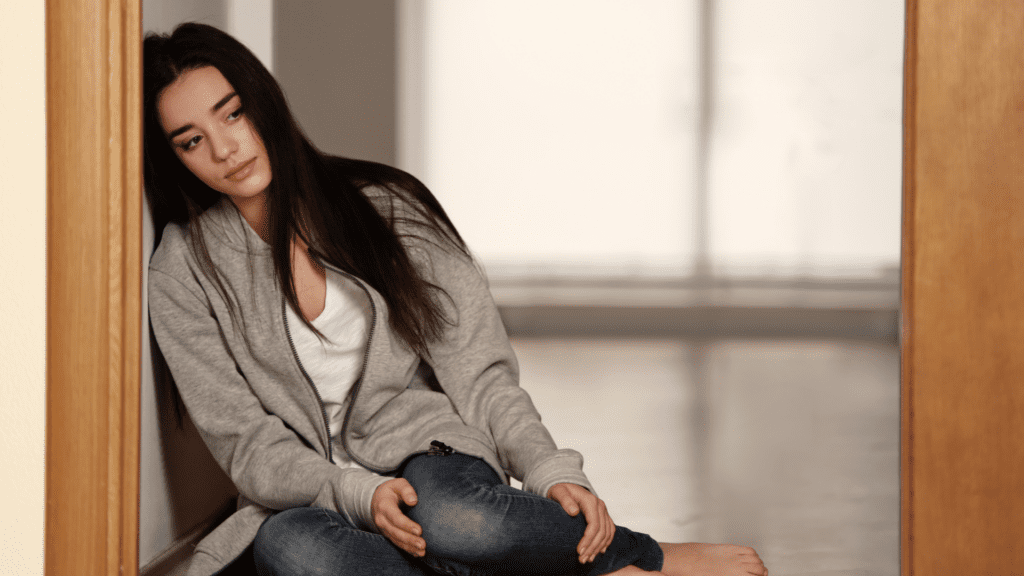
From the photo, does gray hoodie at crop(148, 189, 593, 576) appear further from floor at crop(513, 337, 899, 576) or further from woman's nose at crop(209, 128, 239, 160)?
floor at crop(513, 337, 899, 576)

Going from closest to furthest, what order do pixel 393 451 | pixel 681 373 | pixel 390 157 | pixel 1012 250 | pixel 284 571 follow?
pixel 1012 250 < pixel 284 571 < pixel 393 451 < pixel 681 373 < pixel 390 157

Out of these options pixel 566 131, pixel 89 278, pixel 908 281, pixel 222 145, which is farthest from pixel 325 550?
pixel 566 131

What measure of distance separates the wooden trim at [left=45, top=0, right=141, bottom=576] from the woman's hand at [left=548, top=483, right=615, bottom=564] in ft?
1.62

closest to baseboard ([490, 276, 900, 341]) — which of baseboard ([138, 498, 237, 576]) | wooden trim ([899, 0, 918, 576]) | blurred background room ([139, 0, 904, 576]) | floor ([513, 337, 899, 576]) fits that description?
blurred background room ([139, 0, 904, 576])

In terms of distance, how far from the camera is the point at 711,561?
3.91ft

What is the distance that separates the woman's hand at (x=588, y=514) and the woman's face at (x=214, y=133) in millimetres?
584

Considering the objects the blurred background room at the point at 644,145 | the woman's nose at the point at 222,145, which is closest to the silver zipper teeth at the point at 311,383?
the woman's nose at the point at 222,145

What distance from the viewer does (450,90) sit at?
14.0ft

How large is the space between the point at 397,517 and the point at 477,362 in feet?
0.94
